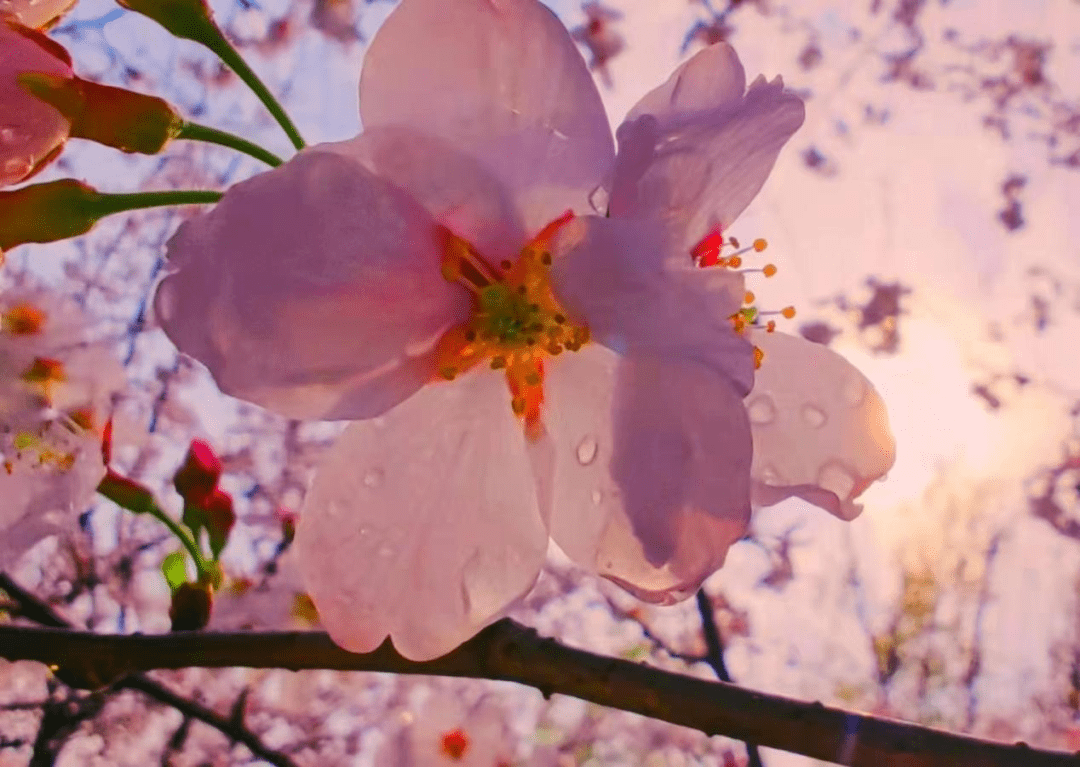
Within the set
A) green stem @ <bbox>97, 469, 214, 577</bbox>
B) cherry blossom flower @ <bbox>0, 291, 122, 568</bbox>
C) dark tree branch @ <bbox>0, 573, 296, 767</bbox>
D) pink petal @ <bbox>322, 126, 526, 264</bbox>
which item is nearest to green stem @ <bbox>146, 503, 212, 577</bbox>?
green stem @ <bbox>97, 469, 214, 577</bbox>

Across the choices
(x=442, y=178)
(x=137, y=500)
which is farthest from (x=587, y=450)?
(x=137, y=500)

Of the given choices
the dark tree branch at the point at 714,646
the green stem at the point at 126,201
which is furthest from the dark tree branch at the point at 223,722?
the green stem at the point at 126,201

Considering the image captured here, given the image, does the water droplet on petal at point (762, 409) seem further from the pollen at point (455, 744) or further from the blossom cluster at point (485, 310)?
the pollen at point (455, 744)

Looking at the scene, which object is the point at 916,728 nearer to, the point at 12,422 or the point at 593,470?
the point at 593,470

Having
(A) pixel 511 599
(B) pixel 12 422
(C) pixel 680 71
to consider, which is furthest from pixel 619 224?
(B) pixel 12 422

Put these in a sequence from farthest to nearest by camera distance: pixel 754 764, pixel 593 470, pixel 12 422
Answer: pixel 754 764
pixel 12 422
pixel 593 470

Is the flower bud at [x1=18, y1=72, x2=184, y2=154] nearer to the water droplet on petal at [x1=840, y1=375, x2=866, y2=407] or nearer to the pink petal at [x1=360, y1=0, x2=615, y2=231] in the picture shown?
the pink petal at [x1=360, y1=0, x2=615, y2=231]
